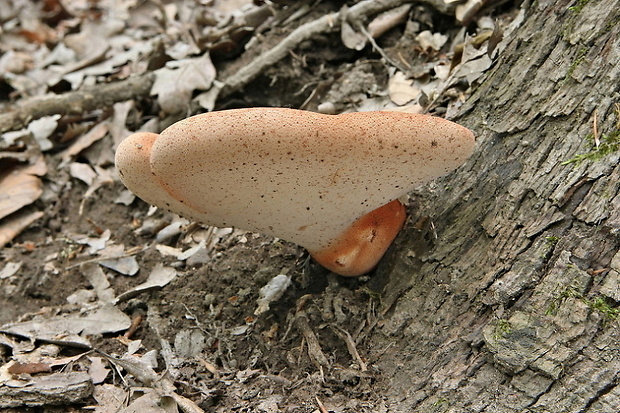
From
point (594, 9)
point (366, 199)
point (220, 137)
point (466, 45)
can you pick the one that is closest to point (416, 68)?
point (466, 45)

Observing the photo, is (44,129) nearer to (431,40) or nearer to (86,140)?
(86,140)

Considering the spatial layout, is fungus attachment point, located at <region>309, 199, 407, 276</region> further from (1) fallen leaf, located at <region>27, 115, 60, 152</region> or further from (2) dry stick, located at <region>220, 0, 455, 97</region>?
(1) fallen leaf, located at <region>27, 115, 60, 152</region>

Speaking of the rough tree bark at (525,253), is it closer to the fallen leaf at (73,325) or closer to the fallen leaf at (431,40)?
the fallen leaf at (431,40)

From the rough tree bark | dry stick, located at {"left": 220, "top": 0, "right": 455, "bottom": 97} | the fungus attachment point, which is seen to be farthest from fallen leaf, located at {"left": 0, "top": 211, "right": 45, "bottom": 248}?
the rough tree bark

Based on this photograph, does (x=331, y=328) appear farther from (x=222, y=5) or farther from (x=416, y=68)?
(x=222, y=5)

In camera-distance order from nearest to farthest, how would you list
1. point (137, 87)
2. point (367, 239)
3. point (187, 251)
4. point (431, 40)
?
point (367, 239) → point (187, 251) → point (431, 40) → point (137, 87)

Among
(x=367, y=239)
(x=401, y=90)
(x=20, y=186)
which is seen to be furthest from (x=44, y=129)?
(x=367, y=239)

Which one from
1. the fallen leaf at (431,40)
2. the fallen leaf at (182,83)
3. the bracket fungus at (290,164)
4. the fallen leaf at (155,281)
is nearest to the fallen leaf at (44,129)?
the fallen leaf at (182,83)

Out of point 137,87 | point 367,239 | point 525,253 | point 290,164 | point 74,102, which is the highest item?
point 290,164
